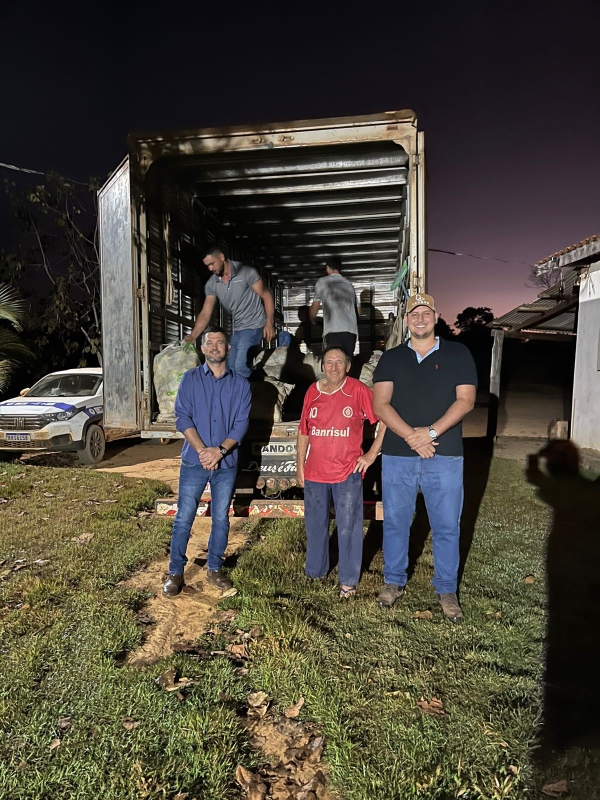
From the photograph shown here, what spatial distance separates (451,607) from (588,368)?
275 inches

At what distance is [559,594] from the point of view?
4.04m

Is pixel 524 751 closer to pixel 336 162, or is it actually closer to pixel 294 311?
pixel 336 162

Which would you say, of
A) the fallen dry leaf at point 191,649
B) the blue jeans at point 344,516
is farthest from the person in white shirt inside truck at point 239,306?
the fallen dry leaf at point 191,649

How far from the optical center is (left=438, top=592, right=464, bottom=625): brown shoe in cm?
347

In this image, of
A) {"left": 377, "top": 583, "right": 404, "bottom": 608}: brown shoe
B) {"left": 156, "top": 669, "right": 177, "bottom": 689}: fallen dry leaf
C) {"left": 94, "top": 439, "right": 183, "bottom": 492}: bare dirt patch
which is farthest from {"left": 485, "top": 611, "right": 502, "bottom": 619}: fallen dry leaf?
{"left": 94, "top": 439, "right": 183, "bottom": 492}: bare dirt patch

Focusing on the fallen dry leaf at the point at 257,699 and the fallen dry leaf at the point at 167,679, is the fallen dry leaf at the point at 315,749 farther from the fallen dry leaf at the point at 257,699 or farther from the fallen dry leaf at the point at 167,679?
the fallen dry leaf at the point at 167,679

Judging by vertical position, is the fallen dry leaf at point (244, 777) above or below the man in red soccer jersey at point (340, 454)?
below

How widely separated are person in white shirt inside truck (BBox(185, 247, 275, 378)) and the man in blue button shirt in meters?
1.42

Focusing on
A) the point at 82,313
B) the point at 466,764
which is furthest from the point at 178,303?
the point at 82,313

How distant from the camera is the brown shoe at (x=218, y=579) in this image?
396 cm

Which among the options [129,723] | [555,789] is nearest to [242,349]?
[129,723]

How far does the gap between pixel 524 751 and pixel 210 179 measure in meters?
6.45

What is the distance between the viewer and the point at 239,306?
551 cm

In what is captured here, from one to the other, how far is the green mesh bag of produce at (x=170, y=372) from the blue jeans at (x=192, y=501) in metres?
1.39
